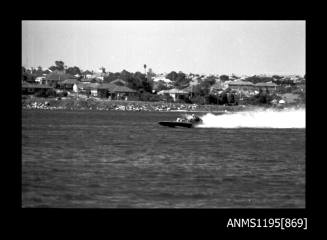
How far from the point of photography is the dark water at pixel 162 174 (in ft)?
70.7

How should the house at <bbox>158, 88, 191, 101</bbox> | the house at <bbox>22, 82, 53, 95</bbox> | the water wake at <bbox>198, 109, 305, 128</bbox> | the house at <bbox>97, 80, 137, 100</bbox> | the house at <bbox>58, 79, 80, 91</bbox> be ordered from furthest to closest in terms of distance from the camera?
the house at <bbox>58, 79, 80, 91</bbox> < the house at <bbox>158, 88, 191, 101</bbox> < the house at <bbox>97, 80, 137, 100</bbox> < the house at <bbox>22, 82, 53, 95</bbox> < the water wake at <bbox>198, 109, 305, 128</bbox>

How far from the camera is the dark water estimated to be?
2156cm

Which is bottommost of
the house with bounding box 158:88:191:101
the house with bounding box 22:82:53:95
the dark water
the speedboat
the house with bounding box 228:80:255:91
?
the dark water

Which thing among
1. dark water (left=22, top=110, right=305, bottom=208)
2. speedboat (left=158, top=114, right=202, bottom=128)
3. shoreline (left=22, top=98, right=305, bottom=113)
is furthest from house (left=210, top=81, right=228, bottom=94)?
dark water (left=22, top=110, right=305, bottom=208)

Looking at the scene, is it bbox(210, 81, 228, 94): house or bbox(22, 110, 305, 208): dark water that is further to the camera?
bbox(210, 81, 228, 94): house

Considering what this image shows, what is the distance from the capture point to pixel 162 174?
2839 centimetres

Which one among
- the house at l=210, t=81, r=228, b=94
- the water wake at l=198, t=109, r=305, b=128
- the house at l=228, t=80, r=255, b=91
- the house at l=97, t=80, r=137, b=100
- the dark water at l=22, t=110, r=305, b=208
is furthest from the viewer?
the house at l=228, t=80, r=255, b=91

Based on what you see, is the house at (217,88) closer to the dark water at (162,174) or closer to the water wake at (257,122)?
the water wake at (257,122)

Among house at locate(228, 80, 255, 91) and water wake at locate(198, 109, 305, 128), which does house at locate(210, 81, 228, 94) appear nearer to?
house at locate(228, 80, 255, 91)

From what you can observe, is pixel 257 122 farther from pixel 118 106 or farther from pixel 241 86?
pixel 241 86

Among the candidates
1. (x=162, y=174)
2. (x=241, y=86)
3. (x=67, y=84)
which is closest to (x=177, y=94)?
(x=67, y=84)

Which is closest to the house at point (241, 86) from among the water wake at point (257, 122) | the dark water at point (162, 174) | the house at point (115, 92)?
the house at point (115, 92)

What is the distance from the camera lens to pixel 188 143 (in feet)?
152
